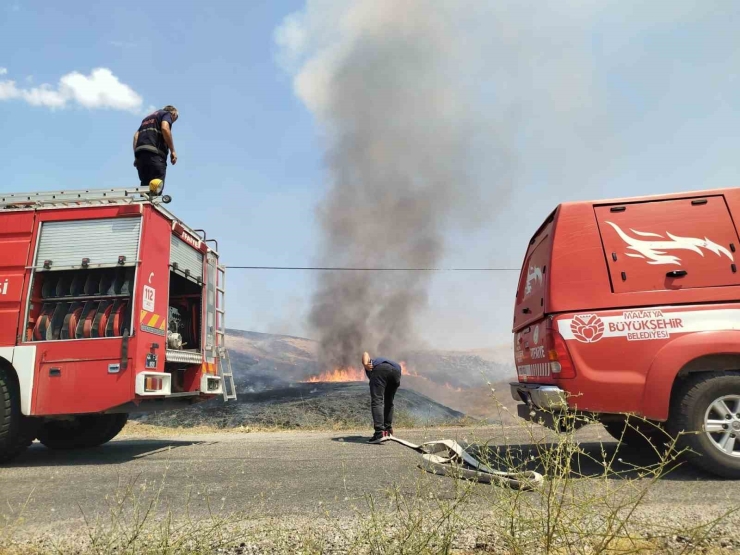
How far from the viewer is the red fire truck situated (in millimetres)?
4836

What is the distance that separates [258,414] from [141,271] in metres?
7.50

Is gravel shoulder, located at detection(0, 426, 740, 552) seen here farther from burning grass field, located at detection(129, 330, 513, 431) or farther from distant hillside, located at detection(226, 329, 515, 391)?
distant hillside, located at detection(226, 329, 515, 391)

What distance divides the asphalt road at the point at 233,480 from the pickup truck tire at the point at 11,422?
205mm

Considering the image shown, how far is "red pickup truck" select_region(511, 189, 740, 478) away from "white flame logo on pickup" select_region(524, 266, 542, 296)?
28cm

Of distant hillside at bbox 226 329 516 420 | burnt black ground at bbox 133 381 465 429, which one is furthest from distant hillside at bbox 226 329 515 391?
burnt black ground at bbox 133 381 465 429

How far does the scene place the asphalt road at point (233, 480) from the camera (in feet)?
9.85

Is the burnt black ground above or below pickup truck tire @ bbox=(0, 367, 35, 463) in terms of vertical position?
below

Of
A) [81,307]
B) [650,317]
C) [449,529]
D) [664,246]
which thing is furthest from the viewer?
[81,307]

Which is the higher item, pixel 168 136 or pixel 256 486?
pixel 168 136

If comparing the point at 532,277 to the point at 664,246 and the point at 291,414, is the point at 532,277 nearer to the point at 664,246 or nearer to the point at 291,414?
the point at 664,246

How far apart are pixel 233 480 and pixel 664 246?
4089 millimetres

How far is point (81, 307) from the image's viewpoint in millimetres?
5172

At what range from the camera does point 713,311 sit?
12.2 ft

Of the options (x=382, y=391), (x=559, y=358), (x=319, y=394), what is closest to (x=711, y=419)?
(x=559, y=358)
